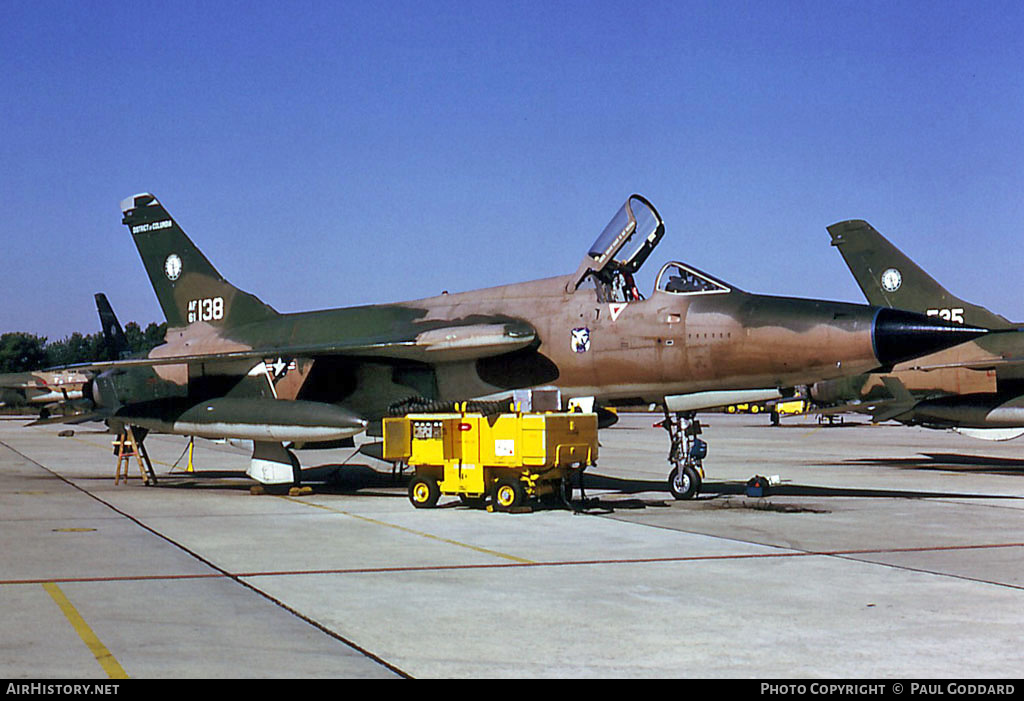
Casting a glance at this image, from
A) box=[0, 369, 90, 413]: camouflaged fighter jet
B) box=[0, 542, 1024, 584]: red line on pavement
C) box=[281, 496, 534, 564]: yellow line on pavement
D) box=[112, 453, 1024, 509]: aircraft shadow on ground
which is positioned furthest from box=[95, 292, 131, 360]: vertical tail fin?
box=[0, 369, 90, 413]: camouflaged fighter jet

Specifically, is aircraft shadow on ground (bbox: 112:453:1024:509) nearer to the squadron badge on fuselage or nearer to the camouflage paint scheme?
the squadron badge on fuselage

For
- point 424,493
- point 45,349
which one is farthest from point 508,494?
point 45,349

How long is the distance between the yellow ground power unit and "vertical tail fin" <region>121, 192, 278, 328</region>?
613 cm

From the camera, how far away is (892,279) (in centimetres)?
2394

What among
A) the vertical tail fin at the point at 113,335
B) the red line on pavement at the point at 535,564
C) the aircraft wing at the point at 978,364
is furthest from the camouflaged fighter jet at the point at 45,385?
the red line on pavement at the point at 535,564

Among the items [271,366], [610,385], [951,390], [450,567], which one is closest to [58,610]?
[450,567]

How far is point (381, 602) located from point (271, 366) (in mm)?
9899

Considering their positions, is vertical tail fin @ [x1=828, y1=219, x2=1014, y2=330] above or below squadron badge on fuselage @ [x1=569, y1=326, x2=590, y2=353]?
above

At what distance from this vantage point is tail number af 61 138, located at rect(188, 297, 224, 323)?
18.3 m

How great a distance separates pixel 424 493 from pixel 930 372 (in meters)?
13.5

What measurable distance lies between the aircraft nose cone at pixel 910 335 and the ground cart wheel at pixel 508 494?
4357 mm

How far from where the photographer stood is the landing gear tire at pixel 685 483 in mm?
13969

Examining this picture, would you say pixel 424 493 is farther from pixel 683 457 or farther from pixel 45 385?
pixel 45 385

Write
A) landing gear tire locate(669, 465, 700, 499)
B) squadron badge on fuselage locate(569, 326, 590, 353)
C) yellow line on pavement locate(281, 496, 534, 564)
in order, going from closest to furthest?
yellow line on pavement locate(281, 496, 534, 564)
squadron badge on fuselage locate(569, 326, 590, 353)
landing gear tire locate(669, 465, 700, 499)
